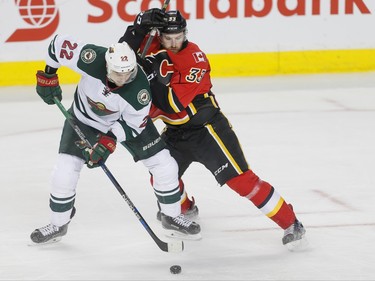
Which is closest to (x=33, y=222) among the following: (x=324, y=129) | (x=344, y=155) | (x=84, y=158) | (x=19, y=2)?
(x=84, y=158)

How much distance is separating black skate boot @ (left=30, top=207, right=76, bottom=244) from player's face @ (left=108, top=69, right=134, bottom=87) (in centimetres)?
62

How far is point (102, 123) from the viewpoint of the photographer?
3.82m

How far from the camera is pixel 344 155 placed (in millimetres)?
5324

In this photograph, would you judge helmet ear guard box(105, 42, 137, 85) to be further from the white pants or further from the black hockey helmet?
the white pants

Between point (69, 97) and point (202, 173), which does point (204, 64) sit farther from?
point (69, 97)

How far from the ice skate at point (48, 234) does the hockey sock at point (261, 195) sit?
71cm

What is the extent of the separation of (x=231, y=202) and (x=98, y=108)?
1.06m

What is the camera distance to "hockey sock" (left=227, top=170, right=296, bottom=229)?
3.82 metres

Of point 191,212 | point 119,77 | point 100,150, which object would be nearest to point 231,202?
point 191,212

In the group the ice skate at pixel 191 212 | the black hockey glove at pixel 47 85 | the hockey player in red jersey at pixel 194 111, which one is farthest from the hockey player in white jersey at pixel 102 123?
the ice skate at pixel 191 212

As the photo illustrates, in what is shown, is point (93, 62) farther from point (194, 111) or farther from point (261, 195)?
point (261, 195)

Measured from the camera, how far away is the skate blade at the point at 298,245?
383 centimetres

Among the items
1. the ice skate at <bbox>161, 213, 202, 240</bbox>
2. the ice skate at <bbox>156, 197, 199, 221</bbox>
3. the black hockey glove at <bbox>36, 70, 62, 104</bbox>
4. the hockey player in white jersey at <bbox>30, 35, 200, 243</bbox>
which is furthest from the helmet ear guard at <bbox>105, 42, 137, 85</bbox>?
the ice skate at <bbox>156, 197, 199, 221</bbox>

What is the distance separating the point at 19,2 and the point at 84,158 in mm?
3370
